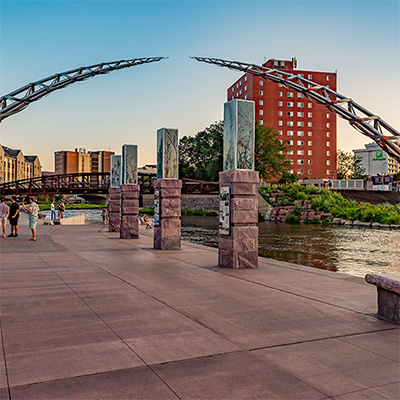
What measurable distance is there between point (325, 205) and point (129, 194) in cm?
3365

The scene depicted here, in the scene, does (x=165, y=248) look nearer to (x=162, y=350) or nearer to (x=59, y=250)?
(x=59, y=250)

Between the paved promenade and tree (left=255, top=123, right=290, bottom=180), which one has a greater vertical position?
tree (left=255, top=123, right=290, bottom=180)

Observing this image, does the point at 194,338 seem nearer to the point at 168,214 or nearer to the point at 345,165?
the point at 168,214

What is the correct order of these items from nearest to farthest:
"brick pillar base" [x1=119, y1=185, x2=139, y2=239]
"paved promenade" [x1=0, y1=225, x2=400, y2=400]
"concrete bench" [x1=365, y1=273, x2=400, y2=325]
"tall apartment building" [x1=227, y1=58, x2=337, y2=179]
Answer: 1. "paved promenade" [x1=0, y1=225, x2=400, y2=400]
2. "concrete bench" [x1=365, y1=273, x2=400, y2=325]
3. "brick pillar base" [x1=119, y1=185, x2=139, y2=239]
4. "tall apartment building" [x1=227, y1=58, x2=337, y2=179]

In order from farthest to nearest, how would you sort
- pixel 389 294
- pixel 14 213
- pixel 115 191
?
1. pixel 115 191
2. pixel 14 213
3. pixel 389 294

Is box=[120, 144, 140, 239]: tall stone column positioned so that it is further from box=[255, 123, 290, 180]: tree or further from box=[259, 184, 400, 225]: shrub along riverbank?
box=[255, 123, 290, 180]: tree

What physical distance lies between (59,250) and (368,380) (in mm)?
12756

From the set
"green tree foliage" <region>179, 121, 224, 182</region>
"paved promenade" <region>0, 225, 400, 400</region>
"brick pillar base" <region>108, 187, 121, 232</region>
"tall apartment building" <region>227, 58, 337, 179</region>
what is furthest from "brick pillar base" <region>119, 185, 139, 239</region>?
"tall apartment building" <region>227, 58, 337, 179</region>

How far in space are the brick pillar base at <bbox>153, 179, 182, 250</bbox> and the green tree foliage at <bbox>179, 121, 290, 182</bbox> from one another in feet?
186

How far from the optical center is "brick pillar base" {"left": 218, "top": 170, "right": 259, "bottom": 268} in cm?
1089

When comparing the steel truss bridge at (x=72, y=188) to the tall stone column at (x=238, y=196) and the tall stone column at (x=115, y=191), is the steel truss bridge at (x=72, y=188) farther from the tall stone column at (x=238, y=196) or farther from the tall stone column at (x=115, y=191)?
the tall stone column at (x=238, y=196)

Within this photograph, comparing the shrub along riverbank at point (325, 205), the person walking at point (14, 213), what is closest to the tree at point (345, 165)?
the shrub along riverbank at point (325, 205)

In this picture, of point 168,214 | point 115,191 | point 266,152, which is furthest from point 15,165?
point 168,214

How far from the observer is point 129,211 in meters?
20.3
